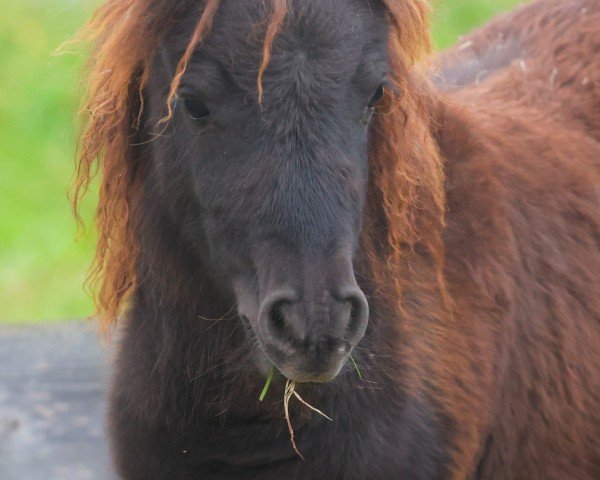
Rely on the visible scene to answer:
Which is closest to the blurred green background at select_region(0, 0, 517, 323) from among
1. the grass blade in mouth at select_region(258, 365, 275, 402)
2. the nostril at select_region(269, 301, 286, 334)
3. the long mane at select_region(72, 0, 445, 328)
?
the long mane at select_region(72, 0, 445, 328)

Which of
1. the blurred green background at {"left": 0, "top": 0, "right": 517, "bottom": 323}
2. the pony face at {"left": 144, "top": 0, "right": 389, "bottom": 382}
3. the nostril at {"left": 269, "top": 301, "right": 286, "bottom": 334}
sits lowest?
the blurred green background at {"left": 0, "top": 0, "right": 517, "bottom": 323}

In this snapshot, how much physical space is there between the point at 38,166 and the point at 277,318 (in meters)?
8.44

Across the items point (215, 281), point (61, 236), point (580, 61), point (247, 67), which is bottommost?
point (61, 236)

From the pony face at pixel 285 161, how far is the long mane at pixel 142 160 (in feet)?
0.51

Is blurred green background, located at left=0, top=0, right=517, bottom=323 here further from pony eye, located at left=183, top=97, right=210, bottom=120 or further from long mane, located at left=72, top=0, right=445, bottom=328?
pony eye, located at left=183, top=97, right=210, bottom=120

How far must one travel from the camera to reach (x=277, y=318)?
8.43 ft

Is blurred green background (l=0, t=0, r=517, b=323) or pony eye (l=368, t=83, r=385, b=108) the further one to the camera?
blurred green background (l=0, t=0, r=517, b=323)

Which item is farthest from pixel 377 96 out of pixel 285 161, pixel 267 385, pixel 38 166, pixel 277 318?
pixel 38 166

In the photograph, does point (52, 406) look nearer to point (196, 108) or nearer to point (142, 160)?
point (142, 160)

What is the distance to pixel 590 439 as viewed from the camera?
369cm

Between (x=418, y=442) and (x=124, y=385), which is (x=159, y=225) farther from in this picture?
(x=418, y=442)

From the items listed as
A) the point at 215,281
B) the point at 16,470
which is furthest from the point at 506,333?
the point at 16,470

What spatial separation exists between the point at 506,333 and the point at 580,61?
125 centimetres

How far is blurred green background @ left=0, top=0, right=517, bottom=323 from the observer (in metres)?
8.84
